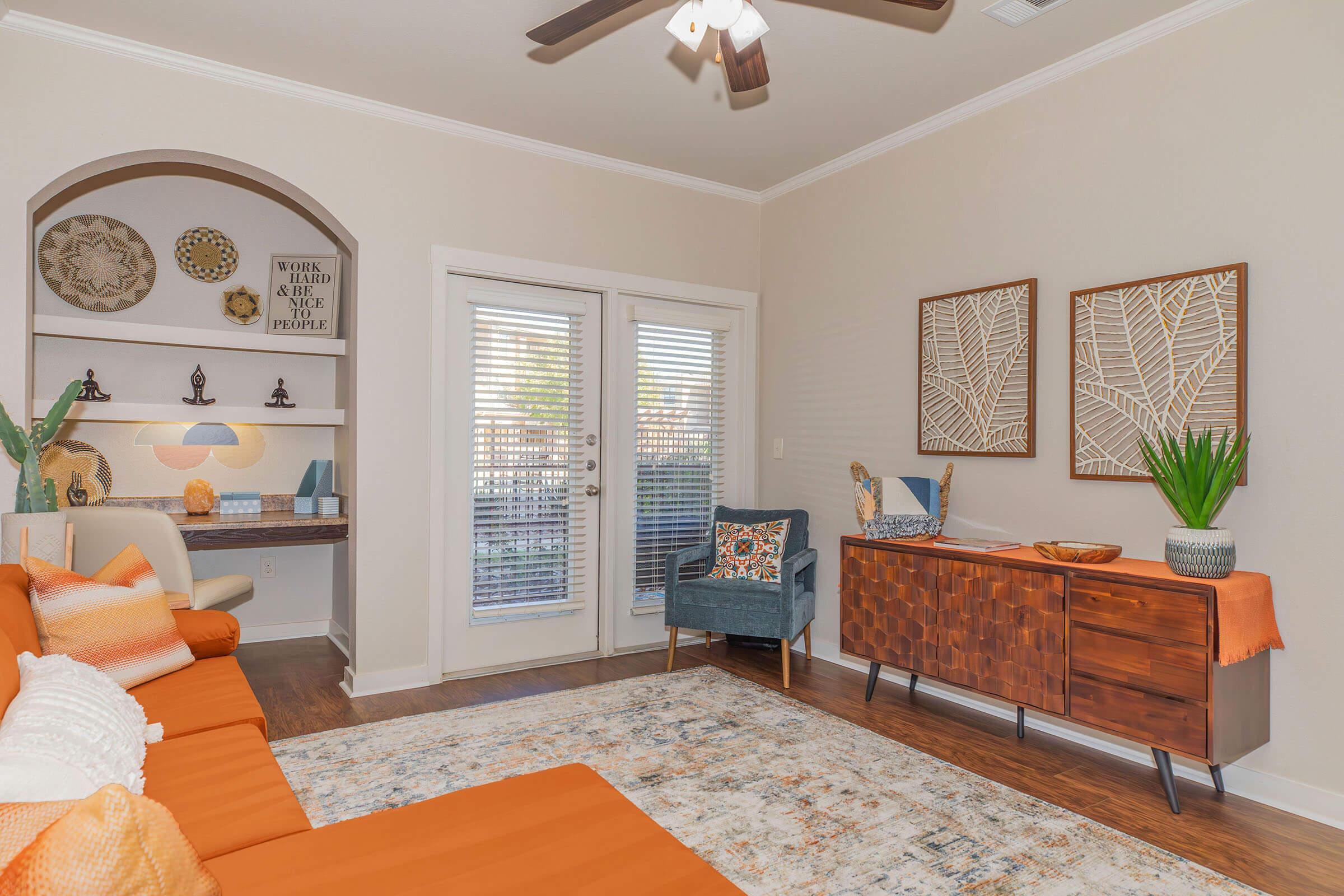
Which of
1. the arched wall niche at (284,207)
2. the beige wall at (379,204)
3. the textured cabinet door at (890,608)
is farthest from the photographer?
the textured cabinet door at (890,608)

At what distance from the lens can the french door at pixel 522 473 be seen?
154 inches

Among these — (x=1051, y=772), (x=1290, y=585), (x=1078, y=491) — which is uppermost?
(x=1078, y=491)

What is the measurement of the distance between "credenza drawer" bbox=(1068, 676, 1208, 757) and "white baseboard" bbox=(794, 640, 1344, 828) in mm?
464

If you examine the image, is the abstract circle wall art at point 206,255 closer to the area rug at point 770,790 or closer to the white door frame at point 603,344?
the white door frame at point 603,344

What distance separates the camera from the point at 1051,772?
2.78 m

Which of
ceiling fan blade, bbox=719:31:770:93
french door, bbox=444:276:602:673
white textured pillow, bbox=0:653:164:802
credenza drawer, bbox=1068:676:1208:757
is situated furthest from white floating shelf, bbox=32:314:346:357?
credenza drawer, bbox=1068:676:1208:757

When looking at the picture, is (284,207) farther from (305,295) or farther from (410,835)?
(410,835)

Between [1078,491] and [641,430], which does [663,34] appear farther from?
[1078,491]

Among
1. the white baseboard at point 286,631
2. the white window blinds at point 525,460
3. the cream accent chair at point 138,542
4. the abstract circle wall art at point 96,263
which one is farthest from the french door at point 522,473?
the abstract circle wall art at point 96,263

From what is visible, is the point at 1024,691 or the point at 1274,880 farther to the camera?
the point at 1024,691

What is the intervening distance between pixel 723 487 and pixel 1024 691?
2279 millimetres

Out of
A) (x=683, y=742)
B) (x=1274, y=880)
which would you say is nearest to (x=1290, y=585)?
(x=1274, y=880)

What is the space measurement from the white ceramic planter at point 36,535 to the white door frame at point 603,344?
148cm

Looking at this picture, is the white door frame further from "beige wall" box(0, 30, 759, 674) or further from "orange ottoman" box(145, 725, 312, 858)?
"orange ottoman" box(145, 725, 312, 858)
